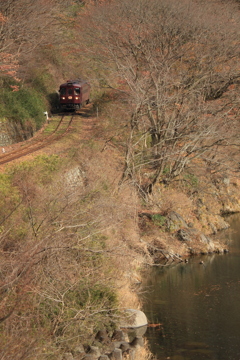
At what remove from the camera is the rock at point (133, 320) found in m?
14.2

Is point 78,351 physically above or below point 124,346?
above

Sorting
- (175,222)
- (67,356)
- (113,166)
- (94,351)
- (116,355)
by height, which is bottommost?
(175,222)

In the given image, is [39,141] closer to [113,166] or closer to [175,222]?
[113,166]

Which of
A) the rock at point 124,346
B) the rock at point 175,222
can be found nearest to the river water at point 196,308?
the rock at point 124,346

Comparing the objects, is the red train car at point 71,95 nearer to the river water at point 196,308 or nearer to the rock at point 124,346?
the river water at point 196,308

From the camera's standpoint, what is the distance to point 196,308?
16.3 meters

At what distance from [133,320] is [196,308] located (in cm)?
291

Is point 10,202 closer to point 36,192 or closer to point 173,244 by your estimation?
point 36,192

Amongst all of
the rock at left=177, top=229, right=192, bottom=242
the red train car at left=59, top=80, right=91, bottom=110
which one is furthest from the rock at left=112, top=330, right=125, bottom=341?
the red train car at left=59, top=80, right=91, bottom=110

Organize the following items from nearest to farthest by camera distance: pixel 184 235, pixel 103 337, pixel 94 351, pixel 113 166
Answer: pixel 94 351
pixel 103 337
pixel 184 235
pixel 113 166

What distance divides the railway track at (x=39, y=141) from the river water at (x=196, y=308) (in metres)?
8.10

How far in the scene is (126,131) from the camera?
98.6 ft

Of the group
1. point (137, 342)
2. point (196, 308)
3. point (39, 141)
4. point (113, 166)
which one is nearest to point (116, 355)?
point (137, 342)

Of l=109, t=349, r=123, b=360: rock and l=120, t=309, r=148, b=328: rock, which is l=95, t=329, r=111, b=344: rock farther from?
l=120, t=309, r=148, b=328: rock
